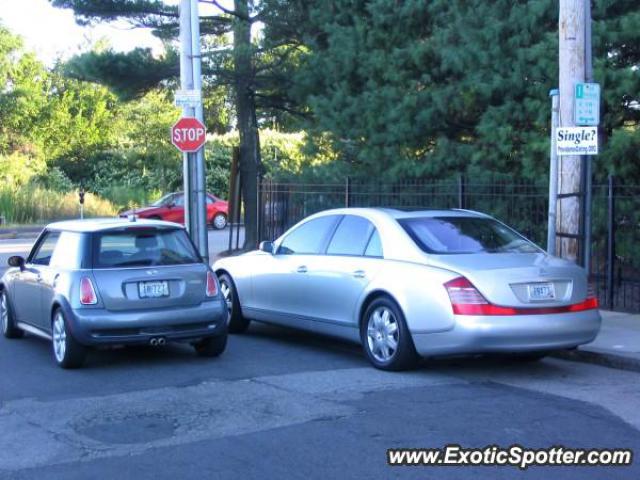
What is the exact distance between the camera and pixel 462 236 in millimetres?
8789

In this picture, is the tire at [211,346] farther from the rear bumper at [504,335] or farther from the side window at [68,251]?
the rear bumper at [504,335]

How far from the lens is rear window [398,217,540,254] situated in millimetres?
8547

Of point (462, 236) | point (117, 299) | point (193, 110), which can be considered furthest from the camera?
point (193, 110)

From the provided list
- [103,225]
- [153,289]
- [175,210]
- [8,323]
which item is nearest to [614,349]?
[153,289]

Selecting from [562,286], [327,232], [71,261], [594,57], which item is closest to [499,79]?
[594,57]

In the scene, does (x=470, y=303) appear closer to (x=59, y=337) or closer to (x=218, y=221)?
(x=59, y=337)

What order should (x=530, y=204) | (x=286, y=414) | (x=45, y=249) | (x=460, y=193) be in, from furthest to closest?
(x=460, y=193), (x=530, y=204), (x=45, y=249), (x=286, y=414)

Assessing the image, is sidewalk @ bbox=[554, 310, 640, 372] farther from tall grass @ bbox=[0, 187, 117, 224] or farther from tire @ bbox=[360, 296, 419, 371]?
tall grass @ bbox=[0, 187, 117, 224]

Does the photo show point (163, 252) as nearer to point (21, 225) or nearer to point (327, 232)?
point (327, 232)

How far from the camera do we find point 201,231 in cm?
1574

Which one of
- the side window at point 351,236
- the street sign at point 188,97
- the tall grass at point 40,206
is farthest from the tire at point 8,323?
the tall grass at point 40,206

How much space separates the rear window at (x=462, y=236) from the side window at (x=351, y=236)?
441 millimetres

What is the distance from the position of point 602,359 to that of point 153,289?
14.5ft

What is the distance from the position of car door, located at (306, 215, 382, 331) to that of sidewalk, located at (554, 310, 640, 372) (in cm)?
222
